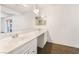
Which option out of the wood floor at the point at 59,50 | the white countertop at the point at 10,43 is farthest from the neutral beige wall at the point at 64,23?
the white countertop at the point at 10,43

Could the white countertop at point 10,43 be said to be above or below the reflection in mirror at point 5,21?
below

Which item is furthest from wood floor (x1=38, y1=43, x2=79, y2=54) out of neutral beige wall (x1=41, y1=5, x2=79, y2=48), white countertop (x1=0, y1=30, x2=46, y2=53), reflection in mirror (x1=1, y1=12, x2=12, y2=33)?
reflection in mirror (x1=1, y1=12, x2=12, y2=33)

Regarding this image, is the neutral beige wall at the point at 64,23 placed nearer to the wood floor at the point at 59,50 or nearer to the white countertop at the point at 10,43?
the wood floor at the point at 59,50

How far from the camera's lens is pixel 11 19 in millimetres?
1421

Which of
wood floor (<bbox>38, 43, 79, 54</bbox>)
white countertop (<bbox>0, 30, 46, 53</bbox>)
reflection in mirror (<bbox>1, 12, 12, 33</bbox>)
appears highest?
reflection in mirror (<bbox>1, 12, 12, 33</bbox>)

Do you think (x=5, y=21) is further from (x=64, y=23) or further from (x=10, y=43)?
(x=64, y=23)

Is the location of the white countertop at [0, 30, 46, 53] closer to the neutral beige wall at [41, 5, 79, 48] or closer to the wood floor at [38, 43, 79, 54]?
the wood floor at [38, 43, 79, 54]

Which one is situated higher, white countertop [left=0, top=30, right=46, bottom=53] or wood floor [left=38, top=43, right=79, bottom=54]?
white countertop [left=0, top=30, right=46, bottom=53]

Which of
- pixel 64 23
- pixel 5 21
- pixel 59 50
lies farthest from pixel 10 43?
pixel 64 23

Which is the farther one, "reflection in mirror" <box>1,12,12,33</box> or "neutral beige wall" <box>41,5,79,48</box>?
"neutral beige wall" <box>41,5,79,48</box>

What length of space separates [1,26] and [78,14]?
2.92 m
